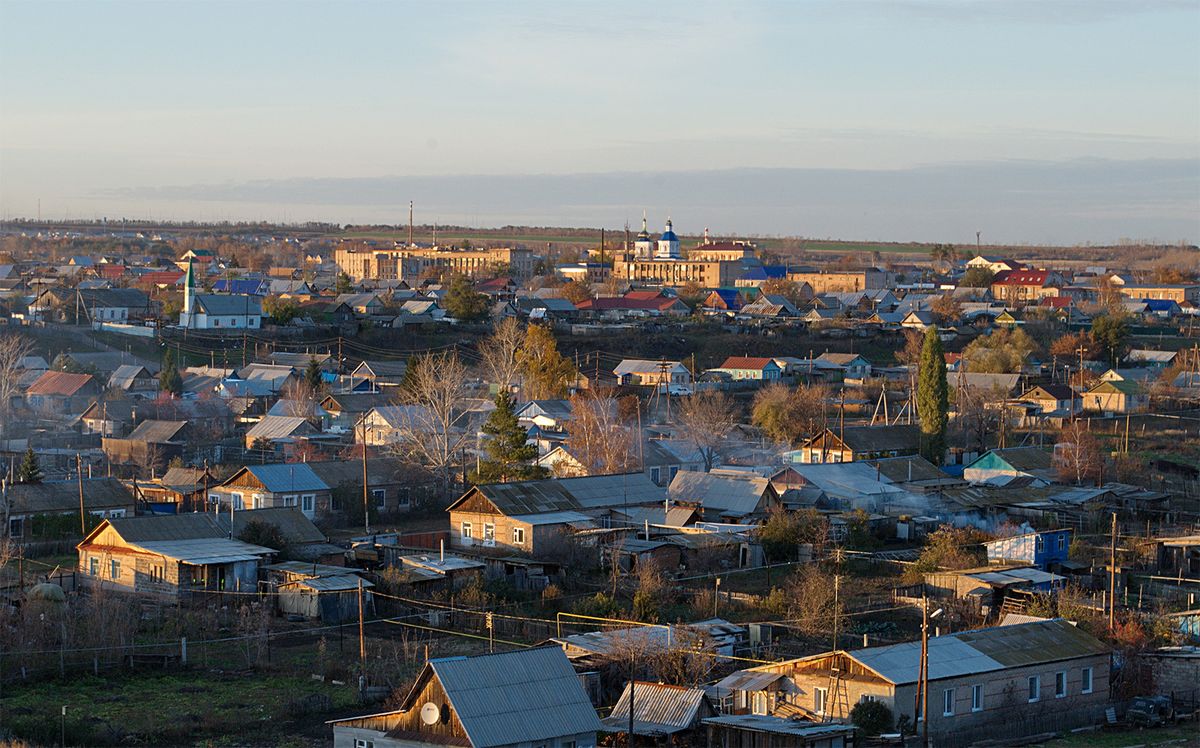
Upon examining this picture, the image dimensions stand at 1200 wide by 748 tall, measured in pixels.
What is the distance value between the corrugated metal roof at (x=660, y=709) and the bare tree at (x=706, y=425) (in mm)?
14837

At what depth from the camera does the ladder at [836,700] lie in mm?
13562

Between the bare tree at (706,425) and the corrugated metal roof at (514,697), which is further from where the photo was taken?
the bare tree at (706,425)

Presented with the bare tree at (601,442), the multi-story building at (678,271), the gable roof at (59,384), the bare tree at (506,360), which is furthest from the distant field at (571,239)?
the bare tree at (601,442)

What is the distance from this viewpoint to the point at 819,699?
45.3 feet

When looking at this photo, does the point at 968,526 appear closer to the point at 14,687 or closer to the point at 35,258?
the point at 14,687

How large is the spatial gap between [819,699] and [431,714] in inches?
150

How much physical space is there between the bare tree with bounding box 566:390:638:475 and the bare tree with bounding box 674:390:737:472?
1321mm

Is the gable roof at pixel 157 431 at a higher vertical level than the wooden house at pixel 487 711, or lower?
lower

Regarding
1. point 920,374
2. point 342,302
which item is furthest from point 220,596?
point 342,302

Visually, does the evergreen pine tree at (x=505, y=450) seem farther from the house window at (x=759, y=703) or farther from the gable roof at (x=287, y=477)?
the house window at (x=759, y=703)

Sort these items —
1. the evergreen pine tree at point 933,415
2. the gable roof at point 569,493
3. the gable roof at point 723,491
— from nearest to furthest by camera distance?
the gable roof at point 569,493
the gable roof at point 723,491
the evergreen pine tree at point 933,415

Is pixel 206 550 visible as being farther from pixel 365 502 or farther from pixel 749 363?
pixel 749 363

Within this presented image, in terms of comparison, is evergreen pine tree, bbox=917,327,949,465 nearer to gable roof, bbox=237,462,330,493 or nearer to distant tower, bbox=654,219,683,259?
gable roof, bbox=237,462,330,493

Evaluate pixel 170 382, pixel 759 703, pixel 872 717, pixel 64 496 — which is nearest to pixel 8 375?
pixel 170 382
